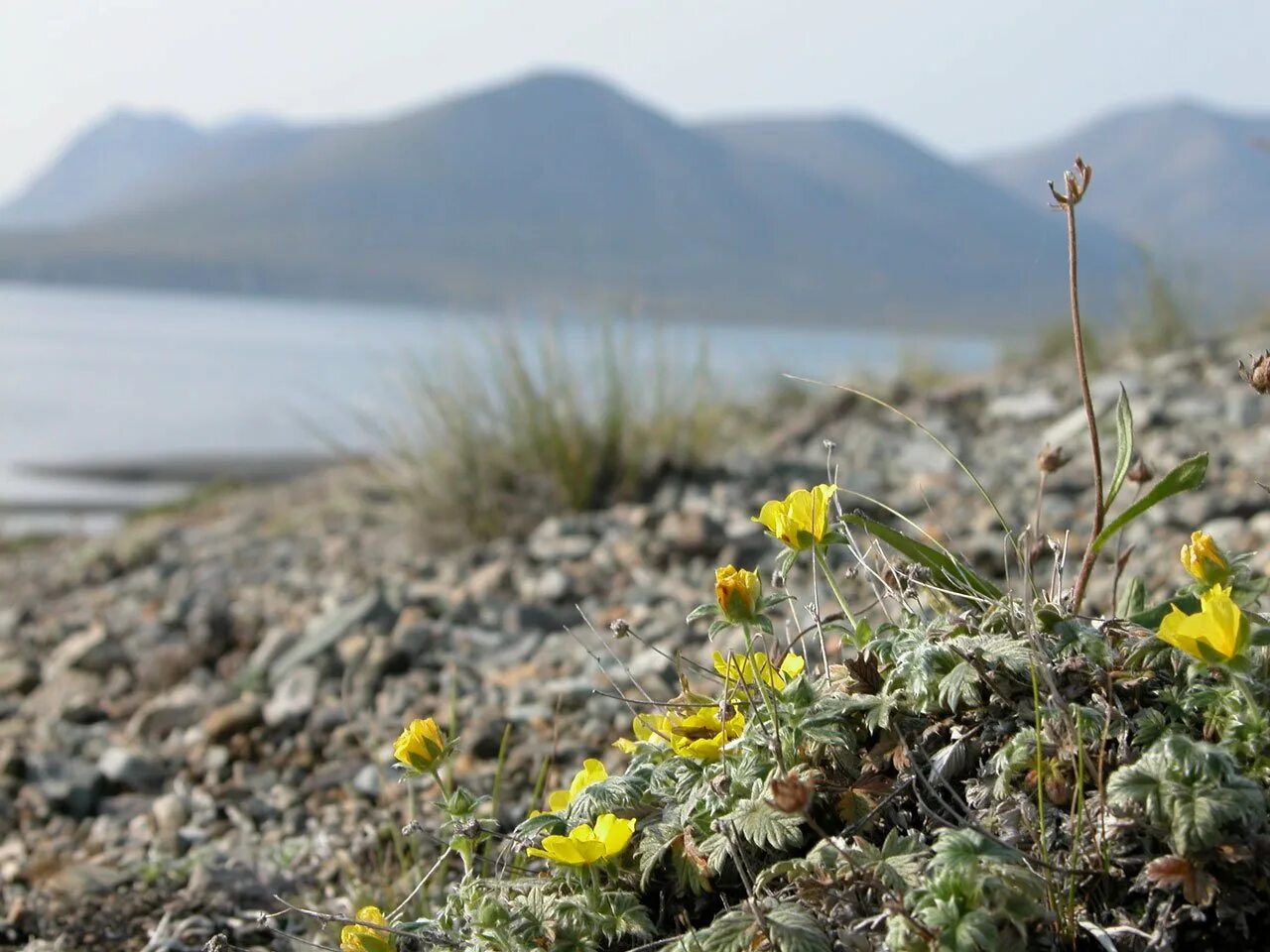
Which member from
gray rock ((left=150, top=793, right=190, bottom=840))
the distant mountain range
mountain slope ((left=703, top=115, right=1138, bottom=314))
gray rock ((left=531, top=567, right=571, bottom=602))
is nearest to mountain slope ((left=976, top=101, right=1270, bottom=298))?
the distant mountain range

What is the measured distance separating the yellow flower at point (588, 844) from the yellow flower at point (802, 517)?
0.34 m

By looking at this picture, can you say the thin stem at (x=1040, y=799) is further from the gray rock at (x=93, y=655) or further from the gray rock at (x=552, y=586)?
the gray rock at (x=93, y=655)

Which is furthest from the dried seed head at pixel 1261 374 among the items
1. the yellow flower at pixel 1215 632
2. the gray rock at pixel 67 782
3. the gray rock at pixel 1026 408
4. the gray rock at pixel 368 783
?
the gray rock at pixel 1026 408

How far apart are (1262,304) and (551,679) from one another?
774cm

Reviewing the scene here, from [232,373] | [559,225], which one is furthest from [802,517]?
[559,225]

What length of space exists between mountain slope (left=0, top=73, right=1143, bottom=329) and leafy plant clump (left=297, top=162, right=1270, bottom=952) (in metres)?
59.4

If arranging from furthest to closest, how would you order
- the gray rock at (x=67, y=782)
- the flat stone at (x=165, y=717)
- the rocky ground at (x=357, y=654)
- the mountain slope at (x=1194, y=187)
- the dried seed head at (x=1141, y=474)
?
the mountain slope at (x=1194, y=187) → the flat stone at (x=165, y=717) → the gray rock at (x=67, y=782) → the rocky ground at (x=357, y=654) → the dried seed head at (x=1141, y=474)

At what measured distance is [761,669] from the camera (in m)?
1.45

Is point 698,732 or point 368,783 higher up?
point 698,732

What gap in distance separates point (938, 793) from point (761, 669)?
0.26m

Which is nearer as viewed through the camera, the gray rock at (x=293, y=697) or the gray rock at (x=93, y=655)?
the gray rock at (x=293, y=697)

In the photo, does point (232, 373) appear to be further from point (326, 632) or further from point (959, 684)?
point (959, 684)

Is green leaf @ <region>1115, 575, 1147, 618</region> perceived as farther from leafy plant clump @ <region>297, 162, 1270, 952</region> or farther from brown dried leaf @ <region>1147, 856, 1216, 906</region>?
brown dried leaf @ <region>1147, 856, 1216, 906</region>

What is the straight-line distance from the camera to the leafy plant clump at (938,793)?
3.52 feet
